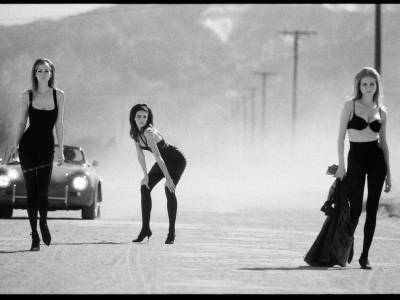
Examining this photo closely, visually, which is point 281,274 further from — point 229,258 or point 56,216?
point 56,216

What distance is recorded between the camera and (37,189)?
13.0m

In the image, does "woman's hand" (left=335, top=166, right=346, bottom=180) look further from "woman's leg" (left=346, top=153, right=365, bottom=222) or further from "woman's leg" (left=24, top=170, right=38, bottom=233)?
"woman's leg" (left=24, top=170, right=38, bottom=233)

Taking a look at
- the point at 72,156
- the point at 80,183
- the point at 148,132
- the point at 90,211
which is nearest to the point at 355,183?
the point at 148,132

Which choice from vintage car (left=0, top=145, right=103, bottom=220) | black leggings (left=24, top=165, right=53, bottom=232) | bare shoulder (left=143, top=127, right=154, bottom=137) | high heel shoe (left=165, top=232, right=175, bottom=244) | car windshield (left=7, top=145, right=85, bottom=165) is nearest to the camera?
black leggings (left=24, top=165, right=53, bottom=232)

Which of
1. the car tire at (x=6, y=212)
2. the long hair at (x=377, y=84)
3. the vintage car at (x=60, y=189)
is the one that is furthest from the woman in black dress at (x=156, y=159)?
the car tire at (x=6, y=212)

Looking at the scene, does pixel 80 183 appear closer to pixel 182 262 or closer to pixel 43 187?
pixel 43 187

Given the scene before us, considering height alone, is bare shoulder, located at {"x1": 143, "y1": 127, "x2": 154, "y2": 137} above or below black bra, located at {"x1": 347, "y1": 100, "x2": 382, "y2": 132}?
below

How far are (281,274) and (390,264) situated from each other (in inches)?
78.2

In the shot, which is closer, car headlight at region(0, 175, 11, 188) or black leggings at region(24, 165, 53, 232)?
black leggings at region(24, 165, 53, 232)

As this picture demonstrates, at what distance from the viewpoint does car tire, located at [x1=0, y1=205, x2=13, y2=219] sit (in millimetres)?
19656

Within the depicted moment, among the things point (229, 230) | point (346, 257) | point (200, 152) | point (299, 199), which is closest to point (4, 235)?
point (229, 230)

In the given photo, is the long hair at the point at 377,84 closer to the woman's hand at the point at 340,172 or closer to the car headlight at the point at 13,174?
the woman's hand at the point at 340,172

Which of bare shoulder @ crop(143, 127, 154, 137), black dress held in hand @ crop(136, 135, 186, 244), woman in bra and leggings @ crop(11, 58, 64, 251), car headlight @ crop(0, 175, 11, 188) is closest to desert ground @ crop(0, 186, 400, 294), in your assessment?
black dress held in hand @ crop(136, 135, 186, 244)

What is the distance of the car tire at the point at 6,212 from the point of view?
19656 millimetres
